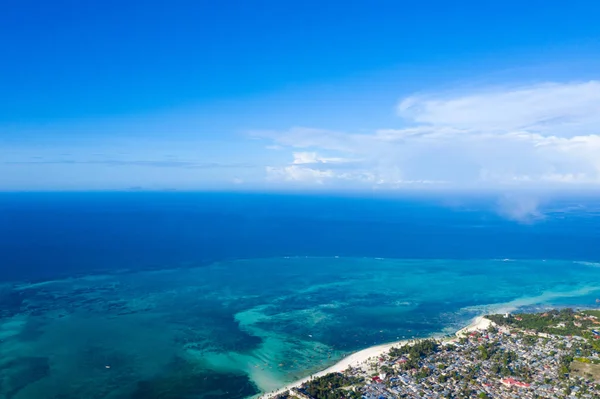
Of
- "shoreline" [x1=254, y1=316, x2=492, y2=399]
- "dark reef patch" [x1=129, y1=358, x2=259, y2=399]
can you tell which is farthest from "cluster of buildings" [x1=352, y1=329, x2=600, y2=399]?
"dark reef patch" [x1=129, y1=358, x2=259, y2=399]

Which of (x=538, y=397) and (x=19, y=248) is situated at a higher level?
(x=19, y=248)

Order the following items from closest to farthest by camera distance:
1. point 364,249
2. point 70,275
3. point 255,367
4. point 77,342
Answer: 1. point 255,367
2. point 77,342
3. point 70,275
4. point 364,249

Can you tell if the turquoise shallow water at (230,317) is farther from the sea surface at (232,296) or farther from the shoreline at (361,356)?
the shoreline at (361,356)

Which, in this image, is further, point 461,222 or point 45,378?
point 461,222

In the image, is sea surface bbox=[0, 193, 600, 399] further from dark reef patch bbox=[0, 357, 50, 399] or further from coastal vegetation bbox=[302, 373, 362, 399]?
coastal vegetation bbox=[302, 373, 362, 399]

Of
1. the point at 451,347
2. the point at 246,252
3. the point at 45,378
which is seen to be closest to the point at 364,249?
the point at 246,252

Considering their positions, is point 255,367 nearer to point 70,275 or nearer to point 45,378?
point 45,378

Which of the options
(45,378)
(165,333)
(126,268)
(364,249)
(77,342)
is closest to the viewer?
(45,378)
